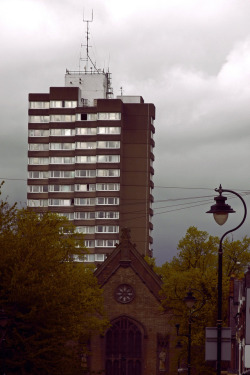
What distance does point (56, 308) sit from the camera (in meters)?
47.2

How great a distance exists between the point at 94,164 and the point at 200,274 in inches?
3868

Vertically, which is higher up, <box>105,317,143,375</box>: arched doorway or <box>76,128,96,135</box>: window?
<box>76,128,96,135</box>: window

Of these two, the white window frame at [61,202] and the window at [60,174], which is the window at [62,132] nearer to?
the window at [60,174]

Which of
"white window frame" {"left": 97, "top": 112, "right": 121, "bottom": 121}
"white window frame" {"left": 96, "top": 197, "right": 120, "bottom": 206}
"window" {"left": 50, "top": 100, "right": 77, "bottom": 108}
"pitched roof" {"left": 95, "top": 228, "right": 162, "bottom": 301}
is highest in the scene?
"window" {"left": 50, "top": 100, "right": 77, "bottom": 108}

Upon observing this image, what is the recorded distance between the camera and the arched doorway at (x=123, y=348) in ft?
346

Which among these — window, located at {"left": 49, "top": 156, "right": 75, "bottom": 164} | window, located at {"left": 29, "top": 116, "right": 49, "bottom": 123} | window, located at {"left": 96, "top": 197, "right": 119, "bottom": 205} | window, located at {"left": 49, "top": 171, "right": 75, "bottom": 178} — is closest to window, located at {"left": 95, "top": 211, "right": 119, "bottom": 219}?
window, located at {"left": 96, "top": 197, "right": 119, "bottom": 205}

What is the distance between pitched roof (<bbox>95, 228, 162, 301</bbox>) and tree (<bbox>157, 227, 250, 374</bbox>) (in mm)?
19623

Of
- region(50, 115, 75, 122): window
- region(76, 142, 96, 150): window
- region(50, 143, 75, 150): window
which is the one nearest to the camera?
region(76, 142, 96, 150): window

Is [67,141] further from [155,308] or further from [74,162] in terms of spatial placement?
[155,308]

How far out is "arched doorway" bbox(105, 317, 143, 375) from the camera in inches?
4149

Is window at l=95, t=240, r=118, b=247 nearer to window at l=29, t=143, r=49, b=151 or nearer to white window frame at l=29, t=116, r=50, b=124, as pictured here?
window at l=29, t=143, r=49, b=151

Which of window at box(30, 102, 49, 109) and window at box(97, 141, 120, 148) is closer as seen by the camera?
window at box(97, 141, 120, 148)

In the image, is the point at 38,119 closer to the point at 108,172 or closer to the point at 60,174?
the point at 60,174

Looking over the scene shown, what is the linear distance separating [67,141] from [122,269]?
7266 cm
